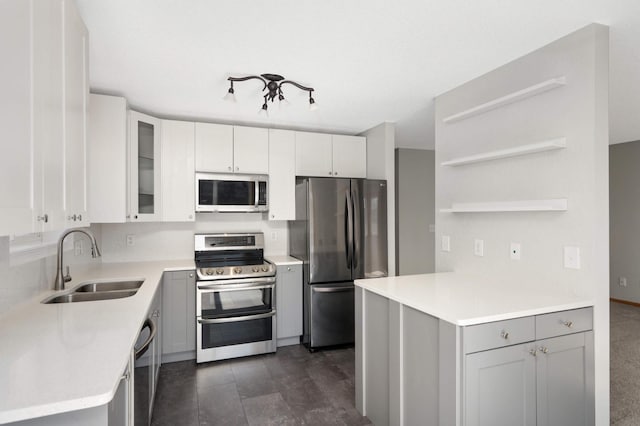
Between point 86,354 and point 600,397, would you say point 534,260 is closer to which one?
point 600,397

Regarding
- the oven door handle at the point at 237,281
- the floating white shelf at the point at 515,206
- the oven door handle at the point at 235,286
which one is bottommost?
the oven door handle at the point at 235,286

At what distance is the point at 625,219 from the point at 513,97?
15.5 ft

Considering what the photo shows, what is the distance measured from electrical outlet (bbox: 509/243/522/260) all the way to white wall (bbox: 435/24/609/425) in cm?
3

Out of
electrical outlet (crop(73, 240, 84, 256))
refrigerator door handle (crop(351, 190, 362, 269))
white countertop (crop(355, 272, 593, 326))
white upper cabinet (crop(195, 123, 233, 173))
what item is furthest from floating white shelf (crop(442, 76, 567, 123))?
electrical outlet (crop(73, 240, 84, 256))

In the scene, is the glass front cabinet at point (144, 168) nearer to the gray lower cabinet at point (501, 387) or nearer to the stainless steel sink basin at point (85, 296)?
the stainless steel sink basin at point (85, 296)

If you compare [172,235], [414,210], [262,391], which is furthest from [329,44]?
[414,210]

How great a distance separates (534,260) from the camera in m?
2.08

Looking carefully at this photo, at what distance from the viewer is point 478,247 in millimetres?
2469

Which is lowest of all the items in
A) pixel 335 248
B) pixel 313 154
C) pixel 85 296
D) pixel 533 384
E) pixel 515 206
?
pixel 533 384

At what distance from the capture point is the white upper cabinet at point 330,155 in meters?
3.81

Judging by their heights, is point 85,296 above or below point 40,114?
below

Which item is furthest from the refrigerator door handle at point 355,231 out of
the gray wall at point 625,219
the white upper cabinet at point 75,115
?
the gray wall at point 625,219

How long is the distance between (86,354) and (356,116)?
299cm

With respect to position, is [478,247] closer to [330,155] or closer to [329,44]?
[329,44]
